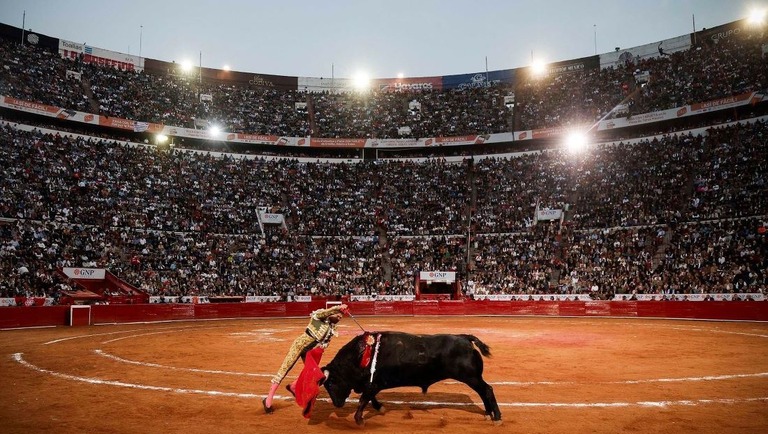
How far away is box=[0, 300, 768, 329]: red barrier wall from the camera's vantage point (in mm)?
24250

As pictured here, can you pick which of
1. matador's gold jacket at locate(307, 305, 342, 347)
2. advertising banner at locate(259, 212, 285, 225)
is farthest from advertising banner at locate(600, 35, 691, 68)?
matador's gold jacket at locate(307, 305, 342, 347)

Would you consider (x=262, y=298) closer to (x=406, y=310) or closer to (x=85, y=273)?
(x=406, y=310)

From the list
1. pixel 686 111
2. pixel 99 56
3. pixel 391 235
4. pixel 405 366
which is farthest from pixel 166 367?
pixel 99 56

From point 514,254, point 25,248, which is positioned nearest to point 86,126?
point 25,248

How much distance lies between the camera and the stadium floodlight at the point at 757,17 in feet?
137

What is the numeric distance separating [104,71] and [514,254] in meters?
43.0

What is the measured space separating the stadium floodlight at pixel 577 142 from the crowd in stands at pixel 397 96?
1361mm

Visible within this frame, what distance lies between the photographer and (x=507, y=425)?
704 cm

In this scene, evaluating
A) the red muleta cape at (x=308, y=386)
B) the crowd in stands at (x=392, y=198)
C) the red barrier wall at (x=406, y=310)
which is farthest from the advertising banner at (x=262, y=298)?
the red muleta cape at (x=308, y=386)

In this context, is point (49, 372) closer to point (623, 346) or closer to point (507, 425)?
point (507, 425)

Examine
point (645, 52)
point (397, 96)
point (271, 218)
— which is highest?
point (645, 52)

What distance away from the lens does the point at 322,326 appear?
8.16 meters

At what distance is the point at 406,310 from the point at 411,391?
24697mm

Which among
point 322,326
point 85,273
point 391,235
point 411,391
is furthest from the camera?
point 391,235
